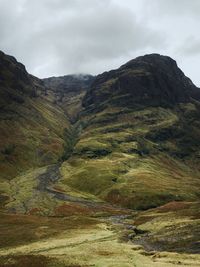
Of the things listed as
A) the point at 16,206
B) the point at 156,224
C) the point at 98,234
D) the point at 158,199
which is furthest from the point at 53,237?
the point at 158,199

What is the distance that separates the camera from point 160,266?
5953 cm

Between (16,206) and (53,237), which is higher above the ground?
(16,206)

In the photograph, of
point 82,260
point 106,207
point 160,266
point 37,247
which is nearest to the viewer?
point 160,266

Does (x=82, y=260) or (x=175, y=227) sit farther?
(x=175, y=227)

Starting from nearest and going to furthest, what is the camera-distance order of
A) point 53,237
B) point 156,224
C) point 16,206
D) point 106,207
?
point 53,237, point 156,224, point 16,206, point 106,207

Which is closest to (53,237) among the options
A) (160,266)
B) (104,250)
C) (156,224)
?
(104,250)

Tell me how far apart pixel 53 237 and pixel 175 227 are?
94.6 ft

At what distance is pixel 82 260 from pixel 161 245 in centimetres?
2640

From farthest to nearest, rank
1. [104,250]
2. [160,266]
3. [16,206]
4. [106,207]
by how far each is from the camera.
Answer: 1. [106,207]
2. [16,206]
3. [104,250]
4. [160,266]

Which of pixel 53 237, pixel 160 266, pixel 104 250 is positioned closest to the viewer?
pixel 160 266

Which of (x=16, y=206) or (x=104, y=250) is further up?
(x=16, y=206)

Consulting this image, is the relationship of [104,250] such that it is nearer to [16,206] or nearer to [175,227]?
[175,227]

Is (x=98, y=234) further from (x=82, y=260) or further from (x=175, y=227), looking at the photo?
(x=82, y=260)

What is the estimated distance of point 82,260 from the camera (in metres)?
64.6
